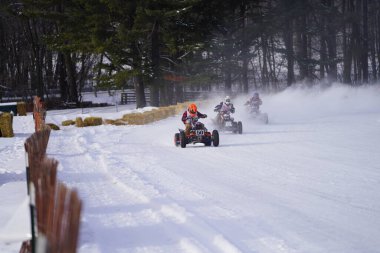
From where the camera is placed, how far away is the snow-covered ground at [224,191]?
6383 millimetres

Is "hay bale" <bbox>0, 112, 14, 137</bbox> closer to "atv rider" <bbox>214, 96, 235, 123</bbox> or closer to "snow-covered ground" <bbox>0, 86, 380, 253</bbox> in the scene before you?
"snow-covered ground" <bbox>0, 86, 380, 253</bbox>

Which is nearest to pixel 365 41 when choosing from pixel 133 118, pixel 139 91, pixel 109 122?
pixel 139 91

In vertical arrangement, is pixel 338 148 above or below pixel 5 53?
below

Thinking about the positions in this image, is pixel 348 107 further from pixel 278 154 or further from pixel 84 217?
pixel 84 217

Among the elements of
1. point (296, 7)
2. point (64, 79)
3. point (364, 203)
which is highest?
point (296, 7)

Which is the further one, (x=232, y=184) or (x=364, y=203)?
(x=232, y=184)

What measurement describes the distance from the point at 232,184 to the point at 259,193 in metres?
1.01

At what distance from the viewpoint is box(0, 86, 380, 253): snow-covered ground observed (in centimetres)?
638

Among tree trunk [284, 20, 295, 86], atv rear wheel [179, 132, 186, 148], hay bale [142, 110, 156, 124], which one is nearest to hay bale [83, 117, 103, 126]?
hay bale [142, 110, 156, 124]

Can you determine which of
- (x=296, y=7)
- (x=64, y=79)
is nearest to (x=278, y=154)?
(x=296, y=7)

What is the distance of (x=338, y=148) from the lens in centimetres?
1588

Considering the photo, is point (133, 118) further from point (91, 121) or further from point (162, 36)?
point (162, 36)

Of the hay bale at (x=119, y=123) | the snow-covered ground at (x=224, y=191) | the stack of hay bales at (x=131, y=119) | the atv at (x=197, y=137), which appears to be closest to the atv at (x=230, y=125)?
the snow-covered ground at (x=224, y=191)

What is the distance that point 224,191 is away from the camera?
31.0 ft
